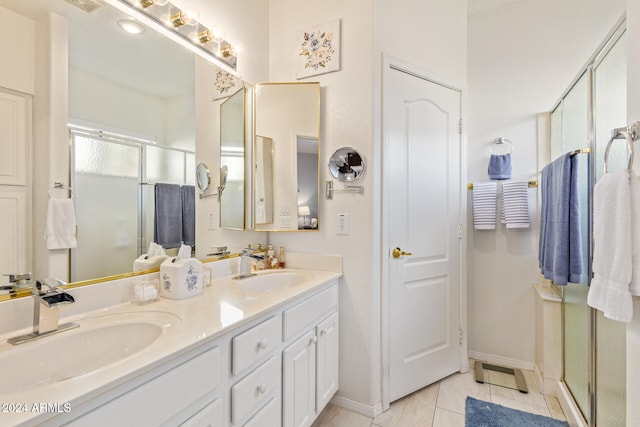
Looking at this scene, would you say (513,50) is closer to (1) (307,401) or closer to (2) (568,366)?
(2) (568,366)

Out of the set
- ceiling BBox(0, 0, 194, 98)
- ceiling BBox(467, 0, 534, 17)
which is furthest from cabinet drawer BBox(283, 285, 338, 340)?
ceiling BBox(467, 0, 534, 17)

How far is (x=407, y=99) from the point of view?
6.68ft

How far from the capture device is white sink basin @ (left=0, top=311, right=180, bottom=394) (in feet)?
2.63

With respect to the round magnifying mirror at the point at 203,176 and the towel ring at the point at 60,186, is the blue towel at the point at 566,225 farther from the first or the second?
the towel ring at the point at 60,186

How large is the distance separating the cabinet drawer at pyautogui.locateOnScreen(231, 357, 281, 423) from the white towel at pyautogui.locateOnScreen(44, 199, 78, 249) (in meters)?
0.80

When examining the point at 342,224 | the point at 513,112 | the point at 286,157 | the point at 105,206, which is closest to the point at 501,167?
the point at 513,112

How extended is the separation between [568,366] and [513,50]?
93.0 inches

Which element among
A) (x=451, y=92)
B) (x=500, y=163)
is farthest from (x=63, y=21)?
(x=500, y=163)

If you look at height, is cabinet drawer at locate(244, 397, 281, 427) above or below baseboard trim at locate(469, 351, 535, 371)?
above

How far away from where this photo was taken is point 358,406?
6.08 feet

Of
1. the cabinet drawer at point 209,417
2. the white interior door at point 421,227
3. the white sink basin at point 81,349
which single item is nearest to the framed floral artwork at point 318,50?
the white interior door at point 421,227

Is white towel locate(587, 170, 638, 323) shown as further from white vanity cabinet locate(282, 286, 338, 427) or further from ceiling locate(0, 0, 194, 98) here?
ceiling locate(0, 0, 194, 98)

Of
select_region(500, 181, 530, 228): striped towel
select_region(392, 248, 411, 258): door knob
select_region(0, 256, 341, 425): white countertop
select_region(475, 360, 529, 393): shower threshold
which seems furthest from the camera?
select_region(500, 181, 530, 228): striped towel

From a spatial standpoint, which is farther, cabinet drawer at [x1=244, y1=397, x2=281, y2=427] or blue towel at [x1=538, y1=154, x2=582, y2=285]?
blue towel at [x1=538, y1=154, x2=582, y2=285]
